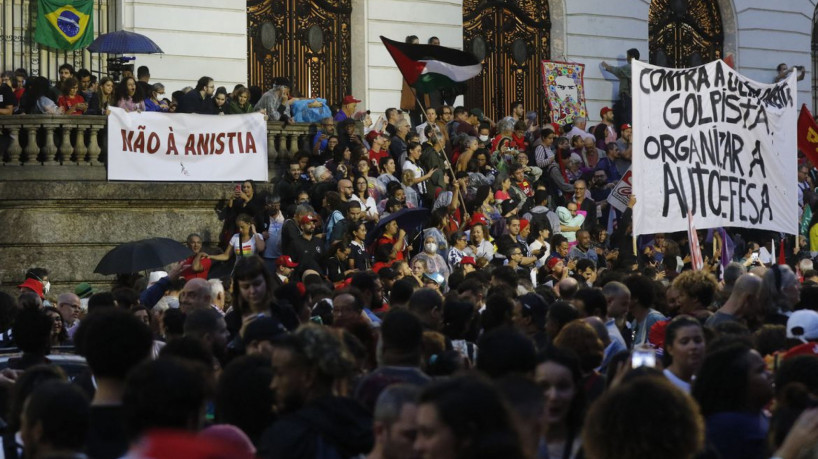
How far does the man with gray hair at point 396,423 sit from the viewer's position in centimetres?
486

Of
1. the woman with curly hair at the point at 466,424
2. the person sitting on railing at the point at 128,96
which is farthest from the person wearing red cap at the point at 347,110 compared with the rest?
the woman with curly hair at the point at 466,424

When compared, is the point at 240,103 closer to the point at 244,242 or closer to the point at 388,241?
the point at 244,242

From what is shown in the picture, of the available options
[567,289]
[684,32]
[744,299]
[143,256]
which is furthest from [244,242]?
[684,32]

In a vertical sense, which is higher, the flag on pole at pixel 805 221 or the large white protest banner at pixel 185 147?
the large white protest banner at pixel 185 147

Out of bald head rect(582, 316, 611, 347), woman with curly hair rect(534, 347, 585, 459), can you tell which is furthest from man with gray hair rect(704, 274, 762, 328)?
woman with curly hair rect(534, 347, 585, 459)

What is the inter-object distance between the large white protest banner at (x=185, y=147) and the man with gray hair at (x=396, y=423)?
14194mm

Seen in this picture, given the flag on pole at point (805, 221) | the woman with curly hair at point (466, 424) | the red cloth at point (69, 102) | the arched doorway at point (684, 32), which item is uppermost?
the arched doorway at point (684, 32)

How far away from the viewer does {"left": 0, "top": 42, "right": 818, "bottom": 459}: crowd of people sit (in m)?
4.62

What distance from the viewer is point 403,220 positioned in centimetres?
1741

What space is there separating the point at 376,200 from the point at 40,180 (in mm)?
4077

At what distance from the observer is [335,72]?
26.6 m

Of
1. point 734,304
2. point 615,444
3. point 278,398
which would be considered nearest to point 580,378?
point 278,398

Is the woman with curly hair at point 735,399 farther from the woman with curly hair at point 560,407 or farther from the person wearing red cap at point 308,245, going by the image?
the person wearing red cap at point 308,245

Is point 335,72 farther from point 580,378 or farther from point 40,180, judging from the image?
point 580,378
